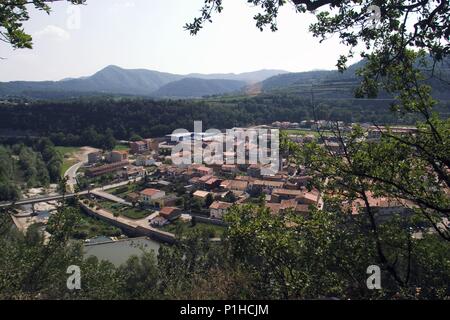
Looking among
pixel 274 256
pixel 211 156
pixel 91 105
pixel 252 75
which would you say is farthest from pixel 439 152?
pixel 252 75

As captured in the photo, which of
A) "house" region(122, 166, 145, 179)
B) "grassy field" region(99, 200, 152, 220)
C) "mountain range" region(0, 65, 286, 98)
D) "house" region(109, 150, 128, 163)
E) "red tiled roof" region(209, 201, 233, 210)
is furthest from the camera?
"mountain range" region(0, 65, 286, 98)

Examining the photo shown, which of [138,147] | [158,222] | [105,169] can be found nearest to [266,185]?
[158,222]

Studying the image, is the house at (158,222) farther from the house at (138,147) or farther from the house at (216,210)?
the house at (138,147)

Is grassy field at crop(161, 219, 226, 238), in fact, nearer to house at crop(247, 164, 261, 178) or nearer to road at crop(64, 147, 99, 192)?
house at crop(247, 164, 261, 178)

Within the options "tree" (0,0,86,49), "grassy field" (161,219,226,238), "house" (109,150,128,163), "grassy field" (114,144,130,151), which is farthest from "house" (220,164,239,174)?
"tree" (0,0,86,49)

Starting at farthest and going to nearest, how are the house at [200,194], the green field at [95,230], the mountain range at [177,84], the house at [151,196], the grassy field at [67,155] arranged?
the mountain range at [177,84]
the grassy field at [67,155]
the house at [151,196]
the house at [200,194]
the green field at [95,230]

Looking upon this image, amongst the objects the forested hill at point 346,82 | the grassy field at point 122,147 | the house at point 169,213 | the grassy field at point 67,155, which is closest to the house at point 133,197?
the house at point 169,213
